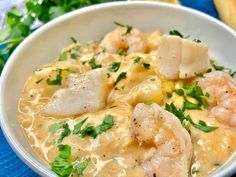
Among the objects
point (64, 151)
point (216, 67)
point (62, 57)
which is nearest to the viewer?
point (64, 151)

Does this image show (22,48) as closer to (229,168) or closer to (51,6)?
(51,6)

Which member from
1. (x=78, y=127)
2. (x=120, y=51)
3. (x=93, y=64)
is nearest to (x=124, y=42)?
(x=120, y=51)

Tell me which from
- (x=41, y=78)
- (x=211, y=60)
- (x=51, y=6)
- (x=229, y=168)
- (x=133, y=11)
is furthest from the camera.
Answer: (x=51, y=6)

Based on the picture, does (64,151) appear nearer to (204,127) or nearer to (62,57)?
(204,127)

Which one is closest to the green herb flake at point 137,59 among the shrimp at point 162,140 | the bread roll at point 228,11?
the shrimp at point 162,140

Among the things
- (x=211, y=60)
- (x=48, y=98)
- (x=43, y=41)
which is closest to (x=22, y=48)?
(x=43, y=41)

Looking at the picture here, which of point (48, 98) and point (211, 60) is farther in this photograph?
point (211, 60)

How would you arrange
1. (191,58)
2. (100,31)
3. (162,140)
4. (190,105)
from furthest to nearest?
(100,31)
(191,58)
(190,105)
(162,140)
